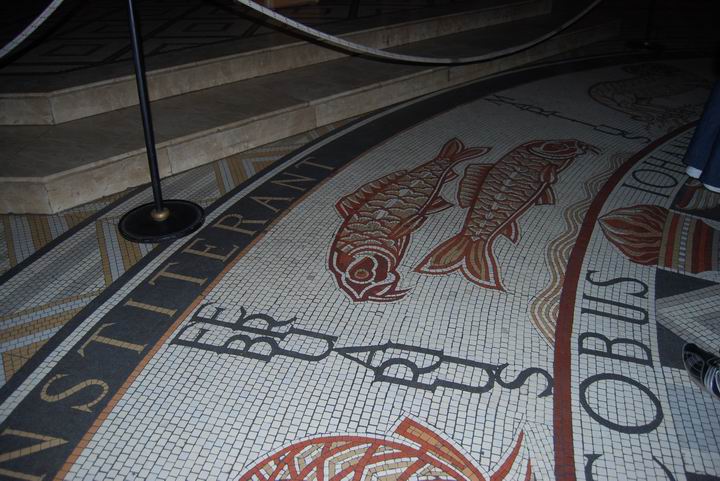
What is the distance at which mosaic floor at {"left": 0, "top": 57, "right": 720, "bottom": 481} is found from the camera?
1516mm

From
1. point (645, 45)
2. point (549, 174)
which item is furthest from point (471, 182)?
point (645, 45)

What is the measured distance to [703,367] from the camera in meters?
1.71

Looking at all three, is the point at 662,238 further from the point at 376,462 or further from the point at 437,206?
the point at 376,462

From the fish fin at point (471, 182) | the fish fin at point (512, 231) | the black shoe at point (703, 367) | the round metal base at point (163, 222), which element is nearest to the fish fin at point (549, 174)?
the fish fin at point (471, 182)

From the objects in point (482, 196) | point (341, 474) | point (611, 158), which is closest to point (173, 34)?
point (482, 196)

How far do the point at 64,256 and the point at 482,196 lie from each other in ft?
5.60

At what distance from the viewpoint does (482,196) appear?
2705mm

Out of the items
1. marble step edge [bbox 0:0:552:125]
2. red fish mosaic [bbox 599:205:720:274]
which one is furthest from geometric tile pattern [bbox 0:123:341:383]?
red fish mosaic [bbox 599:205:720:274]

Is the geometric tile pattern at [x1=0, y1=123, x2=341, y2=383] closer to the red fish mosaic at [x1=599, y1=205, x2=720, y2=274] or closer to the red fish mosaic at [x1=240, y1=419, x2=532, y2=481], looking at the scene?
the red fish mosaic at [x1=240, y1=419, x2=532, y2=481]

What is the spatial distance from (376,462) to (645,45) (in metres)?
4.66

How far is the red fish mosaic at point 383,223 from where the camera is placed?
214 centimetres

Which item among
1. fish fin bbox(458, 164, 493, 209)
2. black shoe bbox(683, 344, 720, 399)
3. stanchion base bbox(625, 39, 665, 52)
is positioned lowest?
black shoe bbox(683, 344, 720, 399)

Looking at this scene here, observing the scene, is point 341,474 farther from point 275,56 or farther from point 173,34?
point 173,34

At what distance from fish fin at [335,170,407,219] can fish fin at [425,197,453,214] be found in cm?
26
